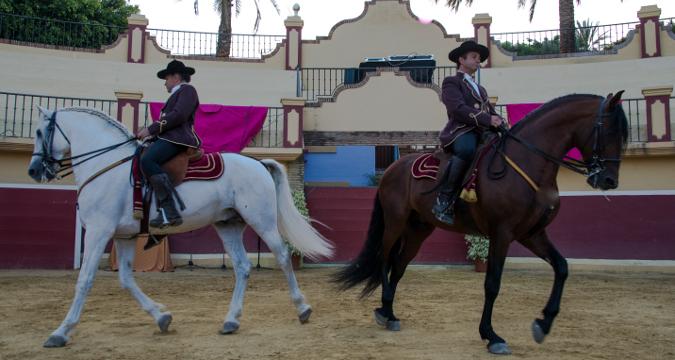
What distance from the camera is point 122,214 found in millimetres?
5379

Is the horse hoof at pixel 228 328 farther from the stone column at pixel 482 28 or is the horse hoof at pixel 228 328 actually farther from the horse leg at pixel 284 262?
the stone column at pixel 482 28

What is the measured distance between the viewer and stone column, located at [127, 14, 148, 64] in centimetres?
1914

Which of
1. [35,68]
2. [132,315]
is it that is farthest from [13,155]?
[132,315]

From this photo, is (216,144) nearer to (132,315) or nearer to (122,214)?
(132,315)

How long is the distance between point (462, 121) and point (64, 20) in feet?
74.5

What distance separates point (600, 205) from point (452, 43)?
31.5 ft

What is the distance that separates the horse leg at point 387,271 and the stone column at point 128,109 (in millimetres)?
9174

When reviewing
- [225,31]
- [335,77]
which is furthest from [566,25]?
[225,31]

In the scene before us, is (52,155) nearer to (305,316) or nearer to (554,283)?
(305,316)

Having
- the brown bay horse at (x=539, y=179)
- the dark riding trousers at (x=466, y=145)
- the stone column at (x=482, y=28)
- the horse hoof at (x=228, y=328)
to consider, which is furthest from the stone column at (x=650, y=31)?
the horse hoof at (x=228, y=328)

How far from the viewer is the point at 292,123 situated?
45.7ft

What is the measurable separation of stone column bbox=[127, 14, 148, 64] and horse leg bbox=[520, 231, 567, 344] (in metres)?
17.1

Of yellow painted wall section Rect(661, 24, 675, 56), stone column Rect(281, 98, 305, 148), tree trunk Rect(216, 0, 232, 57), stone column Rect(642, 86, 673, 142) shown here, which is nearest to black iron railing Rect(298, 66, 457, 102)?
tree trunk Rect(216, 0, 232, 57)

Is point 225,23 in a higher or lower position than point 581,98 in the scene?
higher
